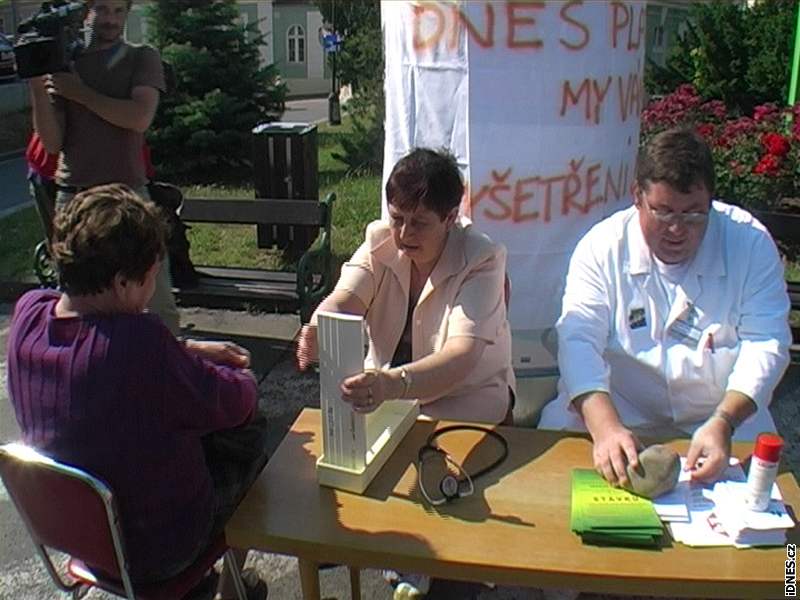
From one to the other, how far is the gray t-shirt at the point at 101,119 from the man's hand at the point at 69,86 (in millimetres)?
91

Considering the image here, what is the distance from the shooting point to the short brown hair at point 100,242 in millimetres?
1809

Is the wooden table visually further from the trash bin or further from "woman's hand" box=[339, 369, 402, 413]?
the trash bin

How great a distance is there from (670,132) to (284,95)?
28.8 ft

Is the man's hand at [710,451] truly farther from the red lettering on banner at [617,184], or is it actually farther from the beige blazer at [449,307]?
the red lettering on banner at [617,184]

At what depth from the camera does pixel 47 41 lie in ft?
10.5

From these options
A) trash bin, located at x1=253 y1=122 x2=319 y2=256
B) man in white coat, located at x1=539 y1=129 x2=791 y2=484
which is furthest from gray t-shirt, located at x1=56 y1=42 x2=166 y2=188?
trash bin, located at x1=253 y1=122 x2=319 y2=256

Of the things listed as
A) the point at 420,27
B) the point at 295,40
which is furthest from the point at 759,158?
the point at 295,40

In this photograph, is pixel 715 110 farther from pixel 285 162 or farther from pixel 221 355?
pixel 221 355

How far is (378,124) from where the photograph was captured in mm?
10148

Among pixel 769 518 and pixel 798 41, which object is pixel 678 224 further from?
pixel 798 41

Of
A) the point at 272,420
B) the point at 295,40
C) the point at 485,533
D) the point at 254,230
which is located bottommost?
the point at 272,420

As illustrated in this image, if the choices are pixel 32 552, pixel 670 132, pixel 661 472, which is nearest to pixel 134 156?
pixel 32 552

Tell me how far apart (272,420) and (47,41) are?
1834 millimetres

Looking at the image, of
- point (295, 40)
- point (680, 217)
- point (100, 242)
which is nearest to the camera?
point (100, 242)
